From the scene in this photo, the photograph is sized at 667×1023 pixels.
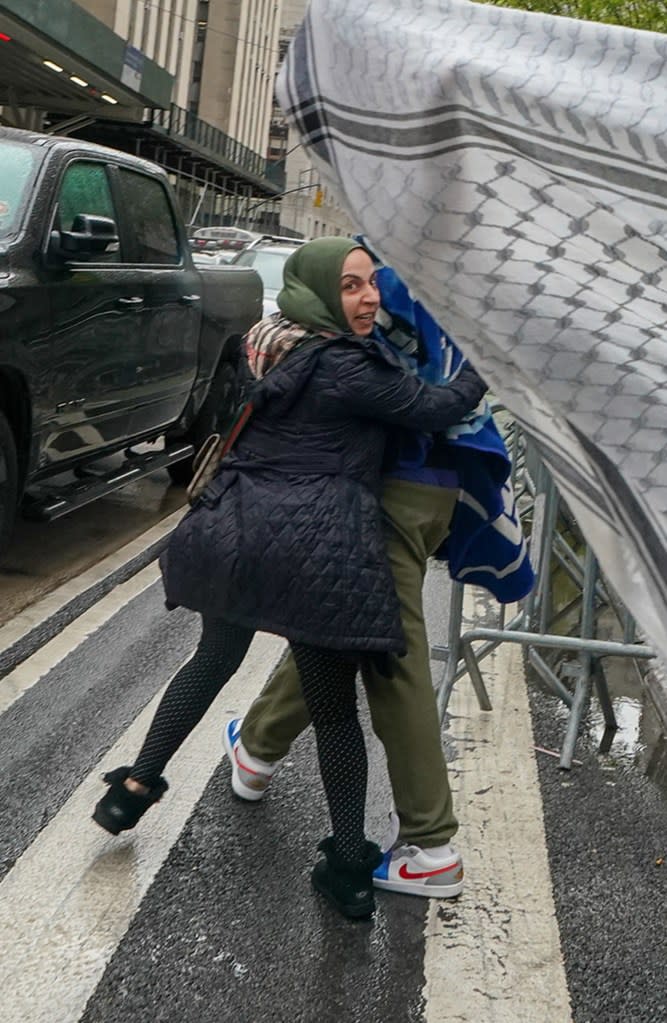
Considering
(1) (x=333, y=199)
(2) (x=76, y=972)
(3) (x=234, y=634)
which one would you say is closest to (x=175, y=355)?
(3) (x=234, y=634)

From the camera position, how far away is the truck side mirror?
20.0 ft

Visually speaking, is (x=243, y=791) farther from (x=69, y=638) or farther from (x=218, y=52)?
(x=218, y=52)

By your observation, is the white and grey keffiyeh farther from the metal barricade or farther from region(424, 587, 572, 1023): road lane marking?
the metal barricade

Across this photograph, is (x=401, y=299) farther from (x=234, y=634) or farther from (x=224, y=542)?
(x=234, y=634)

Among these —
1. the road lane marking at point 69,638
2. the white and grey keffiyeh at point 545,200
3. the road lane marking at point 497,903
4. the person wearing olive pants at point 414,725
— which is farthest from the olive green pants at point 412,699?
the white and grey keffiyeh at point 545,200

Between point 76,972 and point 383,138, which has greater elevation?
point 383,138

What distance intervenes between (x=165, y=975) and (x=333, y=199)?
2.09 metres

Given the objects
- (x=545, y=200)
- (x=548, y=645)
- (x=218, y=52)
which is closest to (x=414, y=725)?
(x=548, y=645)

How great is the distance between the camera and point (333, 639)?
3.10 metres

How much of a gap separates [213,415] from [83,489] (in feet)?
8.65

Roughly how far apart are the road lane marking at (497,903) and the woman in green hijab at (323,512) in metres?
0.29

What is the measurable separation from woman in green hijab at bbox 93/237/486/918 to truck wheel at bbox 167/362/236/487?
229 inches

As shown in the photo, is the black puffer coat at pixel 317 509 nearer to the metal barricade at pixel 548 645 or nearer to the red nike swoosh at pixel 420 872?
the red nike swoosh at pixel 420 872

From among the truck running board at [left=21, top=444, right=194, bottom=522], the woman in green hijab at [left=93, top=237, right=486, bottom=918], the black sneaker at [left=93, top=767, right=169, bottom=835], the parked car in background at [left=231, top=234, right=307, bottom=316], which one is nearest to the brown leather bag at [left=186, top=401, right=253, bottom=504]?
the woman in green hijab at [left=93, top=237, right=486, bottom=918]
